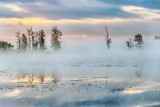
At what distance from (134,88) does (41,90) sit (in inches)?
369

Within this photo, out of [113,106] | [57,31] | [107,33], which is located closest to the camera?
[113,106]

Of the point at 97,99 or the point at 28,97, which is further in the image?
the point at 28,97

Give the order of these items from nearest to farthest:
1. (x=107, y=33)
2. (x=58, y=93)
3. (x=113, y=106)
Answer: (x=113, y=106), (x=58, y=93), (x=107, y=33)

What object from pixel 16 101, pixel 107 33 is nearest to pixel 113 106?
pixel 16 101

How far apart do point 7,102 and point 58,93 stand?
20.3 feet

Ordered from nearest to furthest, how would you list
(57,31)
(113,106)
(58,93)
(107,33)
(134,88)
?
(113,106)
(58,93)
(134,88)
(107,33)
(57,31)

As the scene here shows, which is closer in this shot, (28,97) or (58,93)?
(28,97)

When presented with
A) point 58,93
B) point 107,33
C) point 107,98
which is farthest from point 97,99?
point 107,33

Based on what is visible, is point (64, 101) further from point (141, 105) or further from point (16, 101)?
point (141, 105)

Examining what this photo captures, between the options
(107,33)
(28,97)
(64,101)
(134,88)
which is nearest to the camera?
(64,101)

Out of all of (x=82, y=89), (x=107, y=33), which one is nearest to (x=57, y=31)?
(x=107, y=33)

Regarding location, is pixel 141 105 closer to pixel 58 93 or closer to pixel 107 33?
pixel 58 93

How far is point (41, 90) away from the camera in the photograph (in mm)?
40094

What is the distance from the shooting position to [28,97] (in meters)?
35.0
